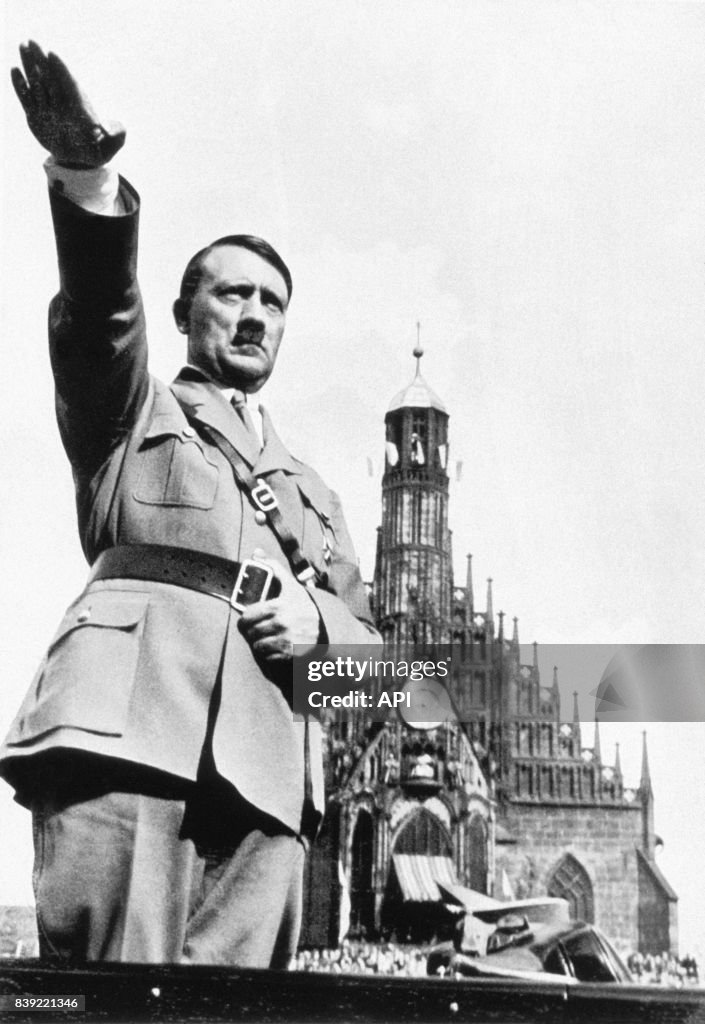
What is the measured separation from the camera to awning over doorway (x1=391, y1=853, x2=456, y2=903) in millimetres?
13345

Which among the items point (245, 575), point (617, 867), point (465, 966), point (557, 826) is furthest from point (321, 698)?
point (557, 826)

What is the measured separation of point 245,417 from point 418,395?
1105mm

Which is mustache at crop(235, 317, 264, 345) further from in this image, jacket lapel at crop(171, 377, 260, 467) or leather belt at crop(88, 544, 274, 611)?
leather belt at crop(88, 544, 274, 611)

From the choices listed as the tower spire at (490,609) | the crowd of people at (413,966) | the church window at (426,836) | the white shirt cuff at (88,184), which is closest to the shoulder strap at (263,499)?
the white shirt cuff at (88,184)

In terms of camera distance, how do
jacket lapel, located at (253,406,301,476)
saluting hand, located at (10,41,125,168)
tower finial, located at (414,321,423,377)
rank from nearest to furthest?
saluting hand, located at (10,41,125,168) < jacket lapel, located at (253,406,301,476) < tower finial, located at (414,321,423,377)

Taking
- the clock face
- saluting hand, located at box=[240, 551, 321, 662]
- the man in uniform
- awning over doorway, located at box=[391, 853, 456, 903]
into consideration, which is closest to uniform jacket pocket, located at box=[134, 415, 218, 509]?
the man in uniform

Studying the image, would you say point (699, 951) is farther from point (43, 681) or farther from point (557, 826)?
point (557, 826)

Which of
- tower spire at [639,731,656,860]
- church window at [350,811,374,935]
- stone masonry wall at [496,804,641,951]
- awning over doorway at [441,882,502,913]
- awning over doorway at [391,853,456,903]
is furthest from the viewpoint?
stone masonry wall at [496,804,641,951]

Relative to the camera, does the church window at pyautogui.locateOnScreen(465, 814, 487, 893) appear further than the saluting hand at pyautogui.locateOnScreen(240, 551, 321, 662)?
Yes

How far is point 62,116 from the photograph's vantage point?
2068 millimetres

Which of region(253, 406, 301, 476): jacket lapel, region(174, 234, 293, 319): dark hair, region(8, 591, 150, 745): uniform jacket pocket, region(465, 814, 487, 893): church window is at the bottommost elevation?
region(8, 591, 150, 745): uniform jacket pocket

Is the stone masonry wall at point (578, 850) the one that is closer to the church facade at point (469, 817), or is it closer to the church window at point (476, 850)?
the church facade at point (469, 817)

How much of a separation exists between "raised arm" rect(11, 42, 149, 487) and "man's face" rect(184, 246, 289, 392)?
0.22 m

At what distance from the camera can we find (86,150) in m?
2.08
